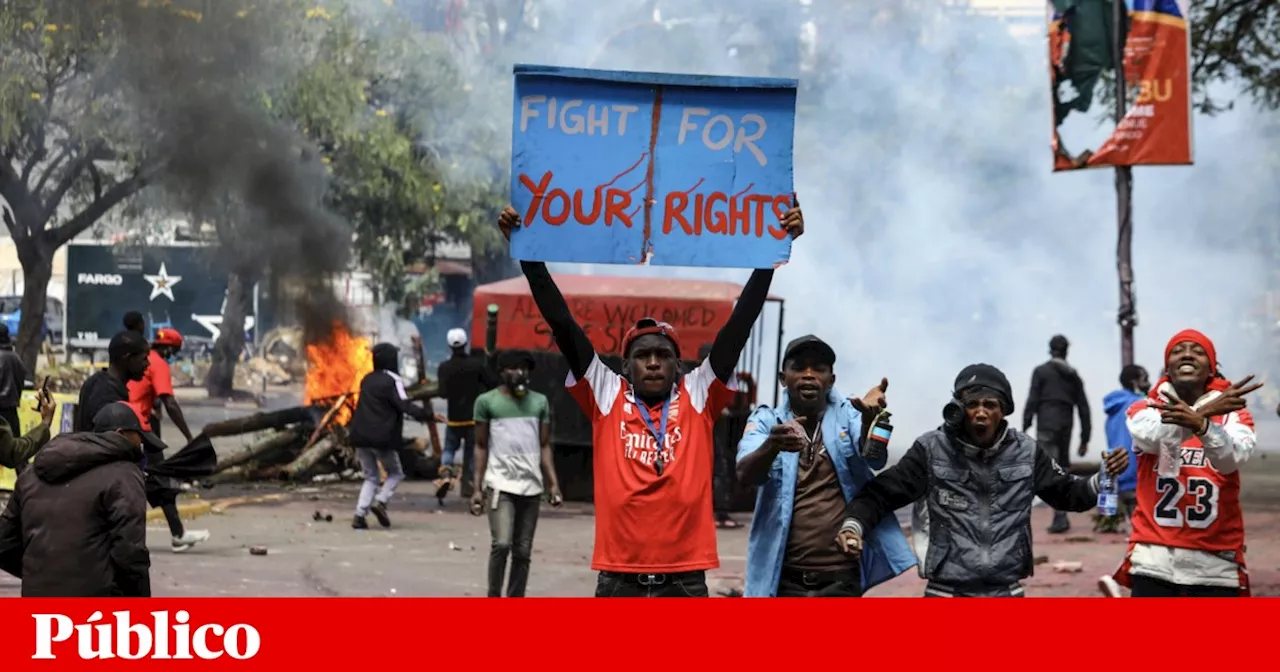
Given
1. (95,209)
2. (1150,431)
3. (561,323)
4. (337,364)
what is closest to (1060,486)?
(1150,431)

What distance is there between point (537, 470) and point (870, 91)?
2794 centimetres

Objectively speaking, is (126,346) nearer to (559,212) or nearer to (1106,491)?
(559,212)

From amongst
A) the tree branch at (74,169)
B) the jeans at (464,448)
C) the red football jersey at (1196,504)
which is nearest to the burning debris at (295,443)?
the jeans at (464,448)

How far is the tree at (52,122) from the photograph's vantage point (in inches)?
779

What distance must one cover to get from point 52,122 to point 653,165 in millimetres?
18204

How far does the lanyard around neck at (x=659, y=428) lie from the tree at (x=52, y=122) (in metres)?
16.2

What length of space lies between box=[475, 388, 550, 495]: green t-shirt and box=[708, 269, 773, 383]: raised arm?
341 centimetres

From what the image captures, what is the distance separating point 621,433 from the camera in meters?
5.06

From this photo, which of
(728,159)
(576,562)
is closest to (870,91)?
(576,562)

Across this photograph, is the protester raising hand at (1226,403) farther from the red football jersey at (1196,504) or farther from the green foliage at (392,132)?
the green foliage at (392,132)

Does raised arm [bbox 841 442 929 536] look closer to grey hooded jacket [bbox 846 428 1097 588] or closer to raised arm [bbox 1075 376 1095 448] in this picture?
grey hooded jacket [bbox 846 428 1097 588]

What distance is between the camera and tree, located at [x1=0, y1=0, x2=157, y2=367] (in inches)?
779
